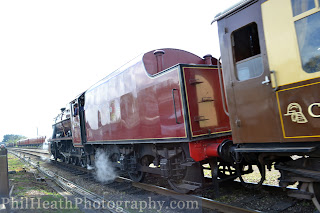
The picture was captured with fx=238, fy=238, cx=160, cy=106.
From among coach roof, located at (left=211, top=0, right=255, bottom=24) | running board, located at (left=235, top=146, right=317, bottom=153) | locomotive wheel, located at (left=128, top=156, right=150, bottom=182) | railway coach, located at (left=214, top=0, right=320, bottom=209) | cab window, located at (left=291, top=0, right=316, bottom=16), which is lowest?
locomotive wheel, located at (left=128, top=156, right=150, bottom=182)

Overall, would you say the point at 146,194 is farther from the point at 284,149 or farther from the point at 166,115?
the point at 284,149

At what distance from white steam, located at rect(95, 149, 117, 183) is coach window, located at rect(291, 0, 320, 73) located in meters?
7.04

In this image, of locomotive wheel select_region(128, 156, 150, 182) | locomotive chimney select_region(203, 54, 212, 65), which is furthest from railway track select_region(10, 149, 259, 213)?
locomotive chimney select_region(203, 54, 212, 65)

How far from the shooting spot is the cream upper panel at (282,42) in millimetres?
A: 2787

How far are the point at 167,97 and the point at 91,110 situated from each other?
15.8 feet

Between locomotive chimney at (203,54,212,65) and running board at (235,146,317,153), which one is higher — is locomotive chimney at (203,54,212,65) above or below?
above

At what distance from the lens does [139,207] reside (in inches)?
209

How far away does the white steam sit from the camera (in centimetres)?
841

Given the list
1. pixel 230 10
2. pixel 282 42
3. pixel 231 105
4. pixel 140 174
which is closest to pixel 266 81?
pixel 282 42

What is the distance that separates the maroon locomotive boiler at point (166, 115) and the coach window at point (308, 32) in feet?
6.52

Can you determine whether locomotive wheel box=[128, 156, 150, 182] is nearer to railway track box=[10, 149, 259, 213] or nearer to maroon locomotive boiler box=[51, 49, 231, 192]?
maroon locomotive boiler box=[51, 49, 231, 192]

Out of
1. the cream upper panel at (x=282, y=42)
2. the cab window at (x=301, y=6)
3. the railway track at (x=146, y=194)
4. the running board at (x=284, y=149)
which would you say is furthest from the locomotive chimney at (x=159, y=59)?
the cab window at (x=301, y=6)

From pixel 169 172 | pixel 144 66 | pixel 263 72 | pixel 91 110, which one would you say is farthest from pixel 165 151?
pixel 91 110

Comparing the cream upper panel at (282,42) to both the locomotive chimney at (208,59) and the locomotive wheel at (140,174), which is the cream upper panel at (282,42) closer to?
the locomotive chimney at (208,59)
